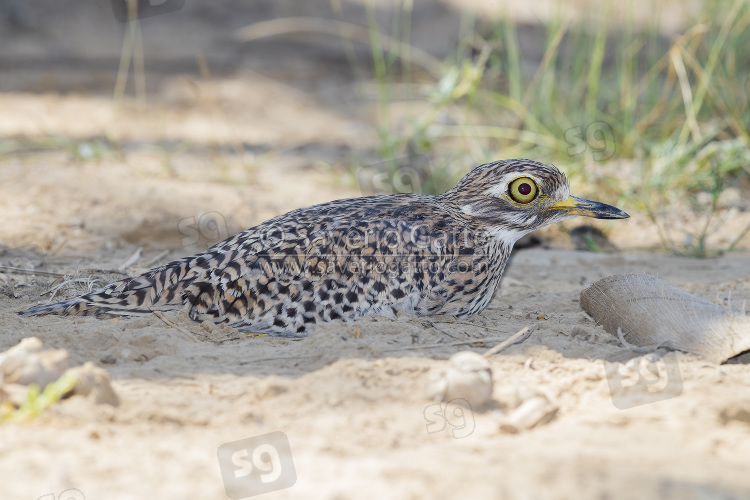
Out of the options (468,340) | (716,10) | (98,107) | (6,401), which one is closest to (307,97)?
(98,107)

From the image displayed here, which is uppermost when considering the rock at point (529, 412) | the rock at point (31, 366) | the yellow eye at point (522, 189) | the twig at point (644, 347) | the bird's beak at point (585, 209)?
the yellow eye at point (522, 189)

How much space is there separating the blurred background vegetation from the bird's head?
1.58m

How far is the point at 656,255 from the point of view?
5.20 metres

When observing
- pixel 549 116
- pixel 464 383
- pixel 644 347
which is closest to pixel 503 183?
pixel 644 347

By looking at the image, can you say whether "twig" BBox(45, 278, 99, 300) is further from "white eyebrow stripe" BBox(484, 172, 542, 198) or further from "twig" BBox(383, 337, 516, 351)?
"white eyebrow stripe" BBox(484, 172, 542, 198)

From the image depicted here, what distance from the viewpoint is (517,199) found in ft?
12.5

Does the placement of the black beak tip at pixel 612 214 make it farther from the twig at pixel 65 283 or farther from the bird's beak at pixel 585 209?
the twig at pixel 65 283

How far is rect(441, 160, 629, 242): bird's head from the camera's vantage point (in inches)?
149

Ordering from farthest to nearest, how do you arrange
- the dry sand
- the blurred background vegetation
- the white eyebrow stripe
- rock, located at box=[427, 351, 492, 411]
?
the blurred background vegetation
the white eyebrow stripe
rock, located at box=[427, 351, 492, 411]
the dry sand

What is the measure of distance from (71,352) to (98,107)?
233 inches

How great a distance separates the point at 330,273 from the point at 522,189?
1.07m

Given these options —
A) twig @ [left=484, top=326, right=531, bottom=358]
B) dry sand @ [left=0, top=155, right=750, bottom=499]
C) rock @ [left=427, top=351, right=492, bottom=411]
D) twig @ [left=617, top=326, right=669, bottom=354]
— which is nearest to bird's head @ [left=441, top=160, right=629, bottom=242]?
dry sand @ [left=0, top=155, right=750, bottom=499]

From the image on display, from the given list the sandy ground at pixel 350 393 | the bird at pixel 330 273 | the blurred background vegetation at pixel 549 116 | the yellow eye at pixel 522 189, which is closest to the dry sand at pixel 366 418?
the sandy ground at pixel 350 393

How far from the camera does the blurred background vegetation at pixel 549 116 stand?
5.86 m
